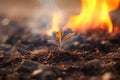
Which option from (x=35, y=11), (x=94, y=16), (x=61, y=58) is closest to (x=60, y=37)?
(x=61, y=58)

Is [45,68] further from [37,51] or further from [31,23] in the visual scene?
[31,23]

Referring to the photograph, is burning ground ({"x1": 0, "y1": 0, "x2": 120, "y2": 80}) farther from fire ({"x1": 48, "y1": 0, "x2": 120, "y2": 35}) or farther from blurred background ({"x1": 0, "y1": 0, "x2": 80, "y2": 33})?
blurred background ({"x1": 0, "y1": 0, "x2": 80, "y2": 33})

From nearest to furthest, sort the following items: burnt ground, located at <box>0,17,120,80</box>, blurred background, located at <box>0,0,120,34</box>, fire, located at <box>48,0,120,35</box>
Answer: burnt ground, located at <box>0,17,120,80</box> < fire, located at <box>48,0,120,35</box> < blurred background, located at <box>0,0,120,34</box>

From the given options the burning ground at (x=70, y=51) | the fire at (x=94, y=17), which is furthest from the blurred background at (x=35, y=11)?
the fire at (x=94, y=17)

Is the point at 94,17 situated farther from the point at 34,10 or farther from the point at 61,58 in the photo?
the point at 34,10

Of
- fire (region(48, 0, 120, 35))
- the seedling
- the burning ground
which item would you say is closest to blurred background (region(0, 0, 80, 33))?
the burning ground
